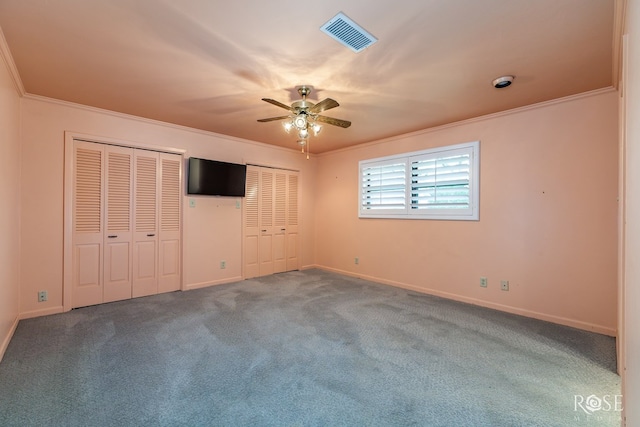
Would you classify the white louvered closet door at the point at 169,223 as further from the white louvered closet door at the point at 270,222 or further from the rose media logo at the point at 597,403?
the rose media logo at the point at 597,403

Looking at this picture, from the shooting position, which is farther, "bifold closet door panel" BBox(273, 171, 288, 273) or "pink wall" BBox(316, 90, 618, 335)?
"bifold closet door panel" BBox(273, 171, 288, 273)

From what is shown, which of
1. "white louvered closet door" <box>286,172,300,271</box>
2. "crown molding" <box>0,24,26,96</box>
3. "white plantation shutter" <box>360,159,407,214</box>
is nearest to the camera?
"crown molding" <box>0,24,26,96</box>

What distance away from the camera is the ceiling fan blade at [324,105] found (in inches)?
103

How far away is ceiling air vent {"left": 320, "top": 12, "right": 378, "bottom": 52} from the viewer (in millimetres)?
1943

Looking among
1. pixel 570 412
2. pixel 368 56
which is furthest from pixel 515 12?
pixel 570 412

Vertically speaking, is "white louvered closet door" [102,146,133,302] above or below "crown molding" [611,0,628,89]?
below

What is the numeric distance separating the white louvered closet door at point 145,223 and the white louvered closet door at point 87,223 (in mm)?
384

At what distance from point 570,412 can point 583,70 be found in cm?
272

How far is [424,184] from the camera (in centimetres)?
439

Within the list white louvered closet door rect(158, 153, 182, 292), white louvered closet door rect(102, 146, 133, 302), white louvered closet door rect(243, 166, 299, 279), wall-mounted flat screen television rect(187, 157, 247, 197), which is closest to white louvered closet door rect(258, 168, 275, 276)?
white louvered closet door rect(243, 166, 299, 279)

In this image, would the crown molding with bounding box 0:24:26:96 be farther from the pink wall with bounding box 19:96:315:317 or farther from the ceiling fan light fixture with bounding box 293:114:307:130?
the ceiling fan light fixture with bounding box 293:114:307:130

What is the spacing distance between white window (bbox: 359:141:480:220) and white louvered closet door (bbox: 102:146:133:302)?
3625mm

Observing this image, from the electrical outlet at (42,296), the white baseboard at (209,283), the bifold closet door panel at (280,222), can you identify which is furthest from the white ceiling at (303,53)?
the white baseboard at (209,283)

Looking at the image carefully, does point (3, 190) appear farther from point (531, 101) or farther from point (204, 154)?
point (531, 101)
